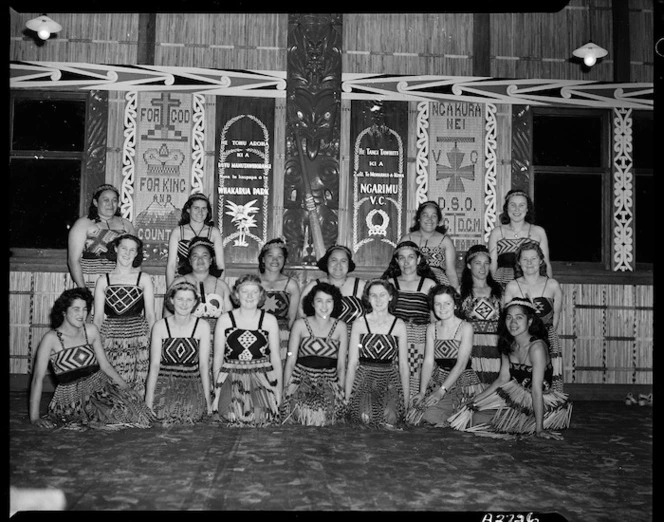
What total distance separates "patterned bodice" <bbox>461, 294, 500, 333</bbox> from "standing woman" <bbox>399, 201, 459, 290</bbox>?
437mm

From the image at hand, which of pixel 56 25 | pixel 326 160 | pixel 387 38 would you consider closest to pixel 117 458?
pixel 326 160

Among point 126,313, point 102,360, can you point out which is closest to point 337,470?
point 102,360

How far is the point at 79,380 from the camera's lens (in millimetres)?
4707

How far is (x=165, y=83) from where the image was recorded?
6.89 meters

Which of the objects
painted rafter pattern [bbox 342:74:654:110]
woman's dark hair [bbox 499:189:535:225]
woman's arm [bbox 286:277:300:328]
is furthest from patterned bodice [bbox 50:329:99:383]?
painted rafter pattern [bbox 342:74:654:110]

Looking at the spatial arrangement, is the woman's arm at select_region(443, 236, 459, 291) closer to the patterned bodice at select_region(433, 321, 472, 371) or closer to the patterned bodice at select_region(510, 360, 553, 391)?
the patterned bodice at select_region(433, 321, 472, 371)

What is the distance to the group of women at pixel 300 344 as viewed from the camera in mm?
4719

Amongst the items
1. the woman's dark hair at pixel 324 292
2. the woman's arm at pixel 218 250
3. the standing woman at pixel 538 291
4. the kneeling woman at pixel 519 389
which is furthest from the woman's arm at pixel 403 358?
the woman's arm at pixel 218 250

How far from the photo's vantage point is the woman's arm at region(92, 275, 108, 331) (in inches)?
203

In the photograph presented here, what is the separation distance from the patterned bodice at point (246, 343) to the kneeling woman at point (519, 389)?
1.45 metres

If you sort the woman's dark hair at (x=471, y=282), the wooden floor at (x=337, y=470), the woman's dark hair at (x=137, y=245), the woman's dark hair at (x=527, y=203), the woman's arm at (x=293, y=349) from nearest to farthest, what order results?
1. the wooden floor at (x=337, y=470)
2. the woman's arm at (x=293, y=349)
3. the woman's dark hair at (x=137, y=245)
4. the woman's dark hair at (x=471, y=282)
5. the woman's dark hair at (x=527, y=203)

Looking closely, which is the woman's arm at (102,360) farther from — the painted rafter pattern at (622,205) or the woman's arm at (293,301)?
A: the painted rafter pattern at (622,205)

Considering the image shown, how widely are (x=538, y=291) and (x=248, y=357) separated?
2311 mm

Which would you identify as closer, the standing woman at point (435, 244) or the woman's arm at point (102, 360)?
the woman's arm at point (102, 360)
